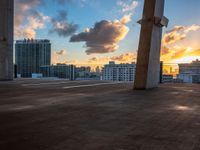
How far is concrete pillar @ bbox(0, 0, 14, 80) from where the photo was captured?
53.3ft

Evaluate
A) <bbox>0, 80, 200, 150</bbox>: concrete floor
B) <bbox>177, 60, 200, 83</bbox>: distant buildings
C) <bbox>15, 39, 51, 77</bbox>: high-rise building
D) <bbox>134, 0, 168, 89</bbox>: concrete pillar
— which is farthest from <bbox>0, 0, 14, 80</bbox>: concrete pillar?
<bbox>0, 80, 200, 150</bbox>: concrete floor

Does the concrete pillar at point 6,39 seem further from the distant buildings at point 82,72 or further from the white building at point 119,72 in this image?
the white building at point 119,72

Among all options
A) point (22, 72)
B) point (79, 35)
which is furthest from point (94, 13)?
point (22, 72)

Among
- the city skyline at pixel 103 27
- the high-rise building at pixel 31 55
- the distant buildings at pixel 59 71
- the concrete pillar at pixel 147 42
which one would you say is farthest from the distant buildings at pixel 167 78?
the high-rise building at pixel 31 55

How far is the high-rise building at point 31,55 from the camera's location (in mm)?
25172

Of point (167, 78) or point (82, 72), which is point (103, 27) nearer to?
point (82, 72)

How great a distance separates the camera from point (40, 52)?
28.7 m

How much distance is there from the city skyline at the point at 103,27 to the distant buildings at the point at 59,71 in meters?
0.99

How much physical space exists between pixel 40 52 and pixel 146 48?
2097 cm

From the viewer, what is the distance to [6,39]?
16391mm

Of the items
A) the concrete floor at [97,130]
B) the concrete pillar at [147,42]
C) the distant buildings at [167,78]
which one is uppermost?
the concrete pillar at [147,42]

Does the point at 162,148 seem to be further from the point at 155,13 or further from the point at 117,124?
the point at 155,13

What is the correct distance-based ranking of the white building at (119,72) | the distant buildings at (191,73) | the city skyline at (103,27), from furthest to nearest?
the white building at (119,72)
the city skyline at (103,27)
the distant buildings at (191,73)

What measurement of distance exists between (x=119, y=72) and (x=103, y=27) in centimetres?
521
